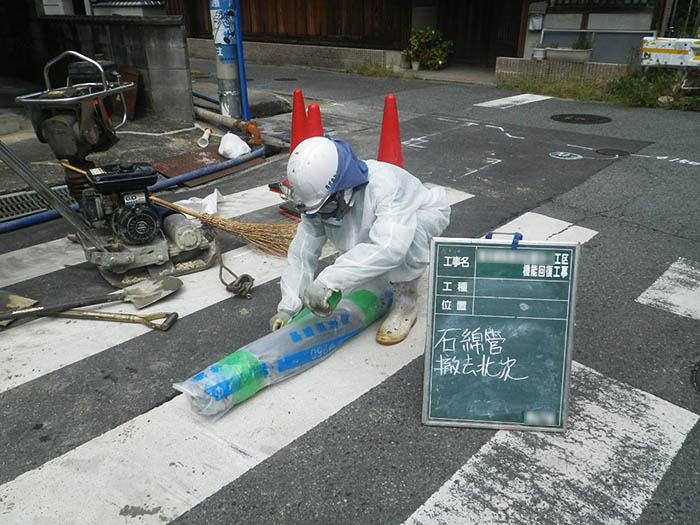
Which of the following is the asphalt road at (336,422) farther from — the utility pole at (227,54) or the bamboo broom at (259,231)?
the utility pole at (227,54)

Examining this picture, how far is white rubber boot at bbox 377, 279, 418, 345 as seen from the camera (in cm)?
360

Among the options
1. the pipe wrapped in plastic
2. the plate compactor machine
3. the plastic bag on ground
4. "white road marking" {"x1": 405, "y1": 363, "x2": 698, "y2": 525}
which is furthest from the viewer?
the plastic bag on ground

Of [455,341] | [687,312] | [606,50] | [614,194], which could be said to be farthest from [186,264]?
[606,50]

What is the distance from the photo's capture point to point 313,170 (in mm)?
2902

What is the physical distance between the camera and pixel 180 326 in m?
3.80

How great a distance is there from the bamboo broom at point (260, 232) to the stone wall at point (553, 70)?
9.50 meters

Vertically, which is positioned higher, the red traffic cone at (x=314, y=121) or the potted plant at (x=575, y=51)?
the potted plant at (x=575, y=51)

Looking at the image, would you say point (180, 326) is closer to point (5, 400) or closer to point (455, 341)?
point (5, 400)

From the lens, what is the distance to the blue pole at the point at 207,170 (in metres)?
6.38

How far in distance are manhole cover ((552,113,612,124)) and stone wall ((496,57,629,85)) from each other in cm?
248

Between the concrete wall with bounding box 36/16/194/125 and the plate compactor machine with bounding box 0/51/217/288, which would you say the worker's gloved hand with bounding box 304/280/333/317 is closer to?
the plate compactor machine with bounding box 0/51/217/288

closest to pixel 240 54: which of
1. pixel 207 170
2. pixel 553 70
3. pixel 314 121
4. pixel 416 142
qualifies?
pixel 207 170

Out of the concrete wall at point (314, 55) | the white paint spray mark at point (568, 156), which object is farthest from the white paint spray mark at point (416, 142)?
the concrete wall at point (314, 55)

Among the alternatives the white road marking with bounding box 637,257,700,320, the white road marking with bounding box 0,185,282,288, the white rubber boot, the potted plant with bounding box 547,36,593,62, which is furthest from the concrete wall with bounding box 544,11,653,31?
the white rubber boot
